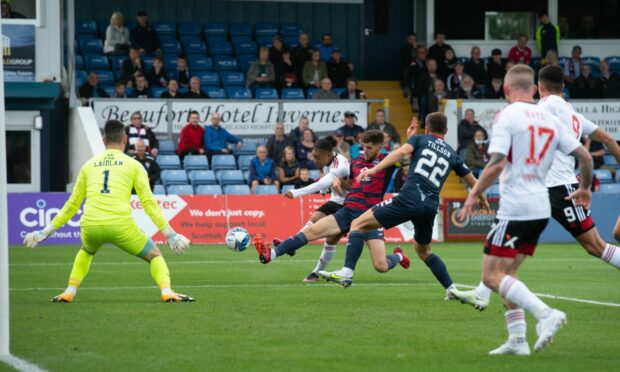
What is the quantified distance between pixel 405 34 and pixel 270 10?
4830 mm

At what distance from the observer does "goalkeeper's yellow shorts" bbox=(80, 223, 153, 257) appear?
37.0 feet

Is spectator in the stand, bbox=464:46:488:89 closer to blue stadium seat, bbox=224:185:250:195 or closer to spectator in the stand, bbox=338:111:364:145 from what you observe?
spectator in the stand, bbox=338:111:364:145

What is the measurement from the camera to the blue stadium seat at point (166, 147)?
26906 mm

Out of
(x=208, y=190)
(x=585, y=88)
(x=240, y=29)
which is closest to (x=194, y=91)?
(x=208, y=190)

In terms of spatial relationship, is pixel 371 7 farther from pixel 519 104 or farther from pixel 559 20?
pixel 519 104

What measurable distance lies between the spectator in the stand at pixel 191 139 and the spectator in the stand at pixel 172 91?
2.91 ft

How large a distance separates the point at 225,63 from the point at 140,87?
3.82 metres

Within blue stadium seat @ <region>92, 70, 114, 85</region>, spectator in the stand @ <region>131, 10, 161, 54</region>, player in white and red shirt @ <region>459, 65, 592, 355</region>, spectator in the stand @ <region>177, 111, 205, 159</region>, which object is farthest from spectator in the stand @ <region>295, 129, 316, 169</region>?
player in white and red shirt @ <region>459, 65, 592, 355</region>

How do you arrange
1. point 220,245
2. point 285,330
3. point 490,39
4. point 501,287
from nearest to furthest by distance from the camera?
point 501,287
point 285,330
point 220,245
point 490,39

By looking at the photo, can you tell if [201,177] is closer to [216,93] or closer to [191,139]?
[191,139]

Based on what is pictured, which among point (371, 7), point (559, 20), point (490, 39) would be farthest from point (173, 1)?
point (559, 20)

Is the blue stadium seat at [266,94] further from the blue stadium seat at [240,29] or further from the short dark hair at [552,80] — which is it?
the short dark hair at [552,80]

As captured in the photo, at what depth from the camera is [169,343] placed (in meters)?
8.70

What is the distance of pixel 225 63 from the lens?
99.1 feet
